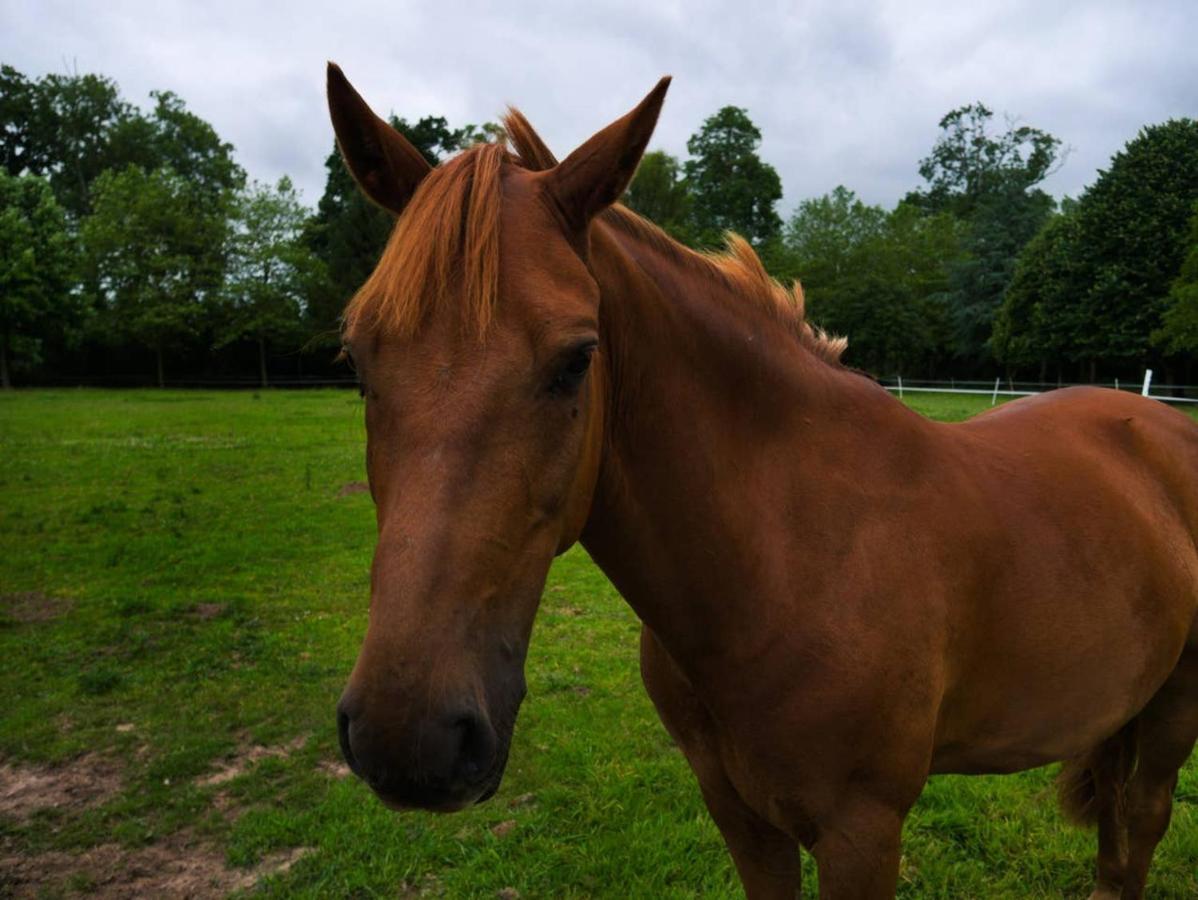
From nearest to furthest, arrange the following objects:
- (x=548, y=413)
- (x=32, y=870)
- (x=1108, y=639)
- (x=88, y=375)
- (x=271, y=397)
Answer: (x=548, y=413) → (x=1108, y=639) → (x=32, y=870) → (x=271, y=397) → (x=88, y=375)

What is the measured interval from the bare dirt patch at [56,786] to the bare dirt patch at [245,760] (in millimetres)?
456

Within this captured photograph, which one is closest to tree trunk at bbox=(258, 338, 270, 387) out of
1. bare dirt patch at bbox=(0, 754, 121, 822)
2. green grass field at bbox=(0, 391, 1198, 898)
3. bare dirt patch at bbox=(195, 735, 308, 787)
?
green grass field at bbox=(0, 391, 1198, 898)

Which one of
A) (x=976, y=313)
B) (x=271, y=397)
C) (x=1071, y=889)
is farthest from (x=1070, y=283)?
(x=1071, y=889)

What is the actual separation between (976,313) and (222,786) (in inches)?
1835

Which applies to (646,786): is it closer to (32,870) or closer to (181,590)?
(32,870)

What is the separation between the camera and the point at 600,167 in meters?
1.61

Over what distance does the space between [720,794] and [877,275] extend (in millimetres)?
45792

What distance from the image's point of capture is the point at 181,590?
23.4 feet

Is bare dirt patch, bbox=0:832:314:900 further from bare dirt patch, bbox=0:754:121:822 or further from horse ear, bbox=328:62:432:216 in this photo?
horse ear, bbox=328:62:432:216

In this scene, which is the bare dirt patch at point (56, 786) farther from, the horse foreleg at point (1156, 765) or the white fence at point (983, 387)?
the white fence at point (983, 387)

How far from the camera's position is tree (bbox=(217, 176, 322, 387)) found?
126 feet

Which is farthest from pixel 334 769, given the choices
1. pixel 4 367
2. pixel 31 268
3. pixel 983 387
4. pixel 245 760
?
pixel 4 367

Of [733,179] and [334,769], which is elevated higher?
[733,179]

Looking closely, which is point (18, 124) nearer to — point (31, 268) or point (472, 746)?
point (31, 268)
